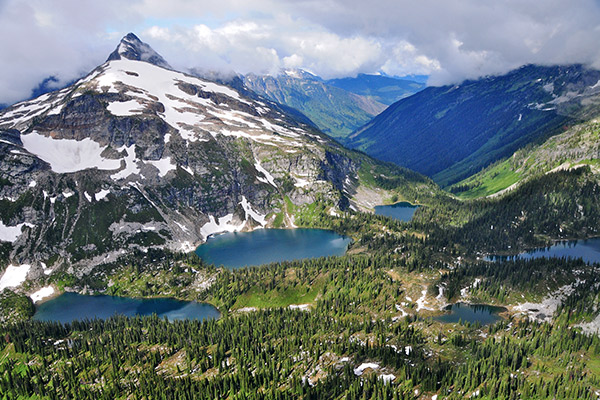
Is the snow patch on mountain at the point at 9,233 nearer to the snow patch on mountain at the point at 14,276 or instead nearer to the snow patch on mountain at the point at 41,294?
the snow patch on mountain at the point at 14,276

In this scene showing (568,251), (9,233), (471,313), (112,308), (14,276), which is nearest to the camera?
(471,313)

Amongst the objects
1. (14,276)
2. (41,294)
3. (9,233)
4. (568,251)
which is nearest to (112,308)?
(41,294)

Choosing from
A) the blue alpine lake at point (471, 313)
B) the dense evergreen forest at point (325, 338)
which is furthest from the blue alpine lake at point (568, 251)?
the blue alpine lake at point (471, 313)

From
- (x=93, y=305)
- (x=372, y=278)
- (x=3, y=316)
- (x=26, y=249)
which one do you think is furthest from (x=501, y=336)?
(x=26, y=249)

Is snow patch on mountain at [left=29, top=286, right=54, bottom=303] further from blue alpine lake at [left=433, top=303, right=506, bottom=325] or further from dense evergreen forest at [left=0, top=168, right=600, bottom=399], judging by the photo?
blue alpine lake at [left=433, top=303, right=506, bottom=325]

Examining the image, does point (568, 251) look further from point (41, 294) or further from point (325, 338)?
point (41, 294)

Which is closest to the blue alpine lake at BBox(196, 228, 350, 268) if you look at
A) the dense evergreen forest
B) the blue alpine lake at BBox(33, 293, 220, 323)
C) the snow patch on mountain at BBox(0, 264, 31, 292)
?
the dense evergreen forest
